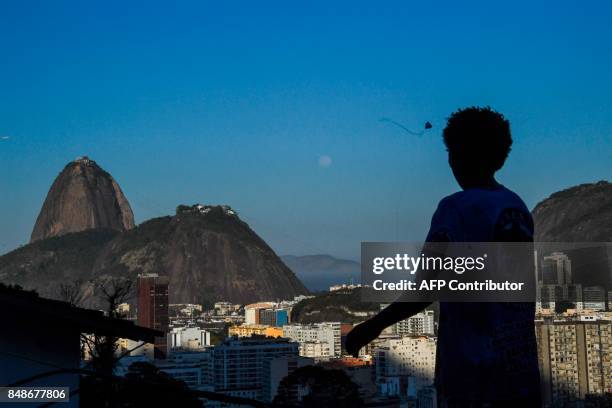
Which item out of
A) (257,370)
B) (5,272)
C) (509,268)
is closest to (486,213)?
(509,268)

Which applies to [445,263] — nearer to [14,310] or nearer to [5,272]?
[14,310]

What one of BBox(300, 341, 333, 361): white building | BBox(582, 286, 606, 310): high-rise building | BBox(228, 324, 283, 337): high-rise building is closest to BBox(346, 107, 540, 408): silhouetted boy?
BBox(582, 286, 606, 310): high-rise building

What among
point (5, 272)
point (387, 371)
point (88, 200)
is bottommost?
point (387, 371)

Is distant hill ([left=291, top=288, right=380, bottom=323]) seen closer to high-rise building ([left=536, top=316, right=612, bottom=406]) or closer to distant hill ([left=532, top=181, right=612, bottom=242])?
distant hill ([left=532, top=181, right=612, bottom=242])

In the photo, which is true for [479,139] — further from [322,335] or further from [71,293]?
[322,335]

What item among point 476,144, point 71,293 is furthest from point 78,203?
point 476,144

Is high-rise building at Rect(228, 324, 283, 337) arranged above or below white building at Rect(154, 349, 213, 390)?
above
